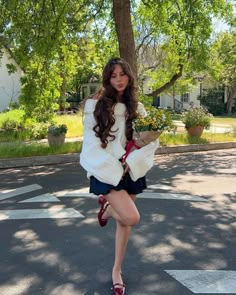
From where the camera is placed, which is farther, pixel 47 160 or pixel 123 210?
pixel 47 160

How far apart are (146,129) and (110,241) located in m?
1.84

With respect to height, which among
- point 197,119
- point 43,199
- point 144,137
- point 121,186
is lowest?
point 43,199

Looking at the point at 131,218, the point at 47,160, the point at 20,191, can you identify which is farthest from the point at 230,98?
the point at 131,218

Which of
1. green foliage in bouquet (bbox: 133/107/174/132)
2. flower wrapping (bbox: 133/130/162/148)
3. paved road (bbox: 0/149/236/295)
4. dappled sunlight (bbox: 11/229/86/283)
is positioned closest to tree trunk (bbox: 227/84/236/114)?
paved road (bbox: 0/149/236/295)

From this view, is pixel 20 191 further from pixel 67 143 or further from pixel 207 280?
pixel 67 143

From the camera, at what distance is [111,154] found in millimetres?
3283

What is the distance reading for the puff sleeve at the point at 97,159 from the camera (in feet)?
10.6

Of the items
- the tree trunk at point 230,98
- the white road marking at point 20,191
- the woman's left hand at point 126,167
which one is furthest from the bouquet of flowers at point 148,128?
the tree trunk at point 230,98

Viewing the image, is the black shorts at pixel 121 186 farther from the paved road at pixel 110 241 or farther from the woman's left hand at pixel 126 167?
the paved road at pixel 110 241

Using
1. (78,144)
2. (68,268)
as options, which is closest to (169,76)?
(78,144)

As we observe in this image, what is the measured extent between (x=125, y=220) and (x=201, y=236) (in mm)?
1913

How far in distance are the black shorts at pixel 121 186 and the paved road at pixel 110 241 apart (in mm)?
853

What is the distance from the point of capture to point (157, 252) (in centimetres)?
433

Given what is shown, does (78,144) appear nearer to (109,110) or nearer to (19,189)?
(19,189)
